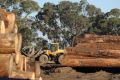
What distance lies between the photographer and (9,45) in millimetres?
6496

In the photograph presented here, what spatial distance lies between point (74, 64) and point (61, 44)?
134 feet

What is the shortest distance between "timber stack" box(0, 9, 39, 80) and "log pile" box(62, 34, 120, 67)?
21.5ft

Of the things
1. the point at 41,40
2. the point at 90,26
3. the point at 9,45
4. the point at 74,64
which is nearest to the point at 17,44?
the point at 9,45

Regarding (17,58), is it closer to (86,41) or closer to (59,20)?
(86,41)

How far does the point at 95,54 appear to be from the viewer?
1352 cm

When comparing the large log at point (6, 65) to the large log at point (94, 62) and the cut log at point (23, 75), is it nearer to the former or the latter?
the cut log at point (23, 75)

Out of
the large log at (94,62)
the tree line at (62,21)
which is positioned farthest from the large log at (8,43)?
the tree line at (62,21)

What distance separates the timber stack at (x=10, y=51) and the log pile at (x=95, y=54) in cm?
654

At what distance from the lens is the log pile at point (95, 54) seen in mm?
13391

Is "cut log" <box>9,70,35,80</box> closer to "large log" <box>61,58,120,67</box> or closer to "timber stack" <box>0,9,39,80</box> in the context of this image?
"timber stack" <box>0,9,39,80</box>

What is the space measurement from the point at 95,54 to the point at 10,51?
722 cm

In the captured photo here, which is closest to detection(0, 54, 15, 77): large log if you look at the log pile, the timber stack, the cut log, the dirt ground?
the timber stack

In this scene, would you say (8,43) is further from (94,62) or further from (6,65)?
(94,62)

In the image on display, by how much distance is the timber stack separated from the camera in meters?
6.43
